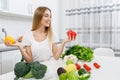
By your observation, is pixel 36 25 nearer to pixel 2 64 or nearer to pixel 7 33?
pixel 2 64

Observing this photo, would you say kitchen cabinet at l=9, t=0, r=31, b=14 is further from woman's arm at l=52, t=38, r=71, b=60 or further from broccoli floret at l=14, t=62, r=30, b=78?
broccoli floret at l=14, t=62, r=30, b=78

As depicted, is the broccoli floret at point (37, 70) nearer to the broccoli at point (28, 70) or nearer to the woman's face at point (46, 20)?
the broccoli at point (28, 70)

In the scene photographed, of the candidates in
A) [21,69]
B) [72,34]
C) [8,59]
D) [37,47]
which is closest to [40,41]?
[37,47]

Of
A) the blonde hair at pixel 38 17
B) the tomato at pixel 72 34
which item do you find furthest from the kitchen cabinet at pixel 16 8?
the tomato at pixel 72 34

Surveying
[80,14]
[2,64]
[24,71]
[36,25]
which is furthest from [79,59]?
[80,14]

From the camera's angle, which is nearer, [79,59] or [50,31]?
[79,59]

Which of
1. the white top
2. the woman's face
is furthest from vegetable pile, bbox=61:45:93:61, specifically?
the woman's face

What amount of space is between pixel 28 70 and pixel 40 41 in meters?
0.91

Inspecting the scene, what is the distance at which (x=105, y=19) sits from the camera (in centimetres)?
349

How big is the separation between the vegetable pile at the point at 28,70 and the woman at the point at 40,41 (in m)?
0.81

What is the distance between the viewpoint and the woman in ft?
6.16

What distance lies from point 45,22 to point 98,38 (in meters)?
1.86

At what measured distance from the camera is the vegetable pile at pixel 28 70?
0.98 m

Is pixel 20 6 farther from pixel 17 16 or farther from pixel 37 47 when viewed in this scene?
pixel 37 47
